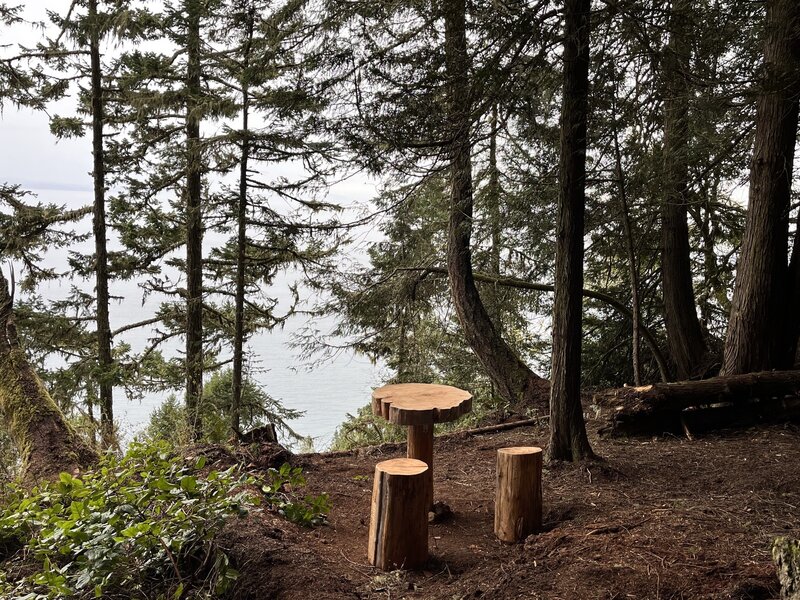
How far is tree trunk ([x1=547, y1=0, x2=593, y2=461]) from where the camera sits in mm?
4633

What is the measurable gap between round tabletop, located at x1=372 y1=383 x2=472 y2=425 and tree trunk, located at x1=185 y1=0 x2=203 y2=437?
15.1ft

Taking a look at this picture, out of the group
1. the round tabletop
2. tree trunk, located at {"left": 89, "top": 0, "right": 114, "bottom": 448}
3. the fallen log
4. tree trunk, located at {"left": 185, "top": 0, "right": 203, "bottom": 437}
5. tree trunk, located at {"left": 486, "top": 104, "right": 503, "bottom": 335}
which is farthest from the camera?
tree trunk, located at {"left": 89, "top": 0, "right": 114, "bottom": 448}

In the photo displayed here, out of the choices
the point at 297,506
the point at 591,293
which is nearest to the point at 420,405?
the point at 297,506

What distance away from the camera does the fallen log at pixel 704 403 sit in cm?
574

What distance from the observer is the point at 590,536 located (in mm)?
3393

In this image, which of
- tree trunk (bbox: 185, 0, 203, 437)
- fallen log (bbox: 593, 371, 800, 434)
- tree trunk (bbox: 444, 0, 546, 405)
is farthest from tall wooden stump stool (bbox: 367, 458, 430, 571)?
tree trunk (bbox: 185, 0, 203, 437)

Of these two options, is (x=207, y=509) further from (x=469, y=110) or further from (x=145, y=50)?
(x=145, y=50)

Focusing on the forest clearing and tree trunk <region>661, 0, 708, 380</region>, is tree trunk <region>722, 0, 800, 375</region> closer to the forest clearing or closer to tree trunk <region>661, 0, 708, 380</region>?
the forest clearing

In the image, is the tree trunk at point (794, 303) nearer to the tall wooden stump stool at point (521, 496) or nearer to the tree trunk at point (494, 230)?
the tree trunk at point (494, 230)

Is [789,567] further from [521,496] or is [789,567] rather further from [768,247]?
[768,247]

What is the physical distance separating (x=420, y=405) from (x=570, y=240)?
1899mm

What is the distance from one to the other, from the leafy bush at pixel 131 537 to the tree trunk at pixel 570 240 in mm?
2712

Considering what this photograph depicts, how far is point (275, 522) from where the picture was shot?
3.83 metres

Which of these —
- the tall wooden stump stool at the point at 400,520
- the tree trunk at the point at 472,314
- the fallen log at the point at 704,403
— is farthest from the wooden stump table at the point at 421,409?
the tree trunk at the point at 472,314
